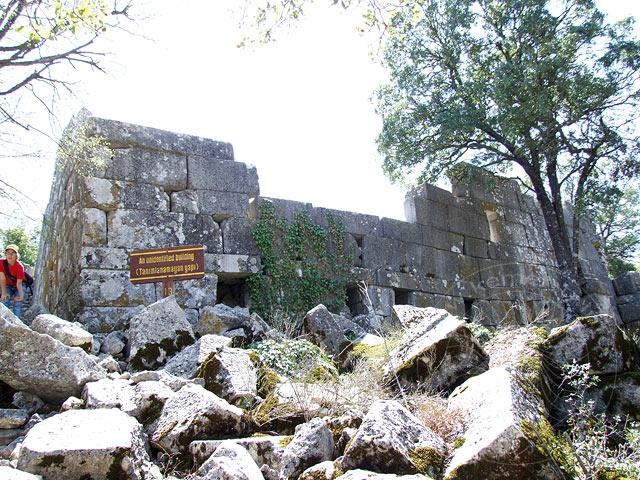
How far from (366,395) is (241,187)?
14.7 ft

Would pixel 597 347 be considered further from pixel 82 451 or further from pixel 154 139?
pixel 154 139

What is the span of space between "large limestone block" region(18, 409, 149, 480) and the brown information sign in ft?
10.6

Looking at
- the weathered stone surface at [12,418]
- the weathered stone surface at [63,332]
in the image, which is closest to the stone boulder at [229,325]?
the weathered stone surface at [63,332]

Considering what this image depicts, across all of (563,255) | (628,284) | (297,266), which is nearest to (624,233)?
(628,284)

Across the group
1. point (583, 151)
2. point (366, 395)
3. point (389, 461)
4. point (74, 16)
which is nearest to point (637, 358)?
point (366, 395)

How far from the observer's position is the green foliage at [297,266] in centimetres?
781

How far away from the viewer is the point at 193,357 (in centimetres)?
487

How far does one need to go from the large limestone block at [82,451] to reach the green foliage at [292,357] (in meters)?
1.80

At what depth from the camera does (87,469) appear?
288 cm

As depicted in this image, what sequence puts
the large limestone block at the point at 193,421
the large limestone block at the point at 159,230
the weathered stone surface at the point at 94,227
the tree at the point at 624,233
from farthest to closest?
the tree at the point at 624,233
the large limestone block at the point at 159,230
the weathered stone surface at the point at 94,227
the large limestone block at the point at 193,421

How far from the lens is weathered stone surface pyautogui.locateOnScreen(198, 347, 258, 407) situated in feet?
13.5

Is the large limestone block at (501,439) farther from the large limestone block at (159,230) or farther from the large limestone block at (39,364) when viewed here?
the large limestone block at (159,230)

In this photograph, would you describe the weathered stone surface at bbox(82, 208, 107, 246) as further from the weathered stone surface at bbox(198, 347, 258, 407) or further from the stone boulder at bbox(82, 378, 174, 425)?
the stone boulder at bbox(82, 378, 174, 425)

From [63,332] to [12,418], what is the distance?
41.5 inches
